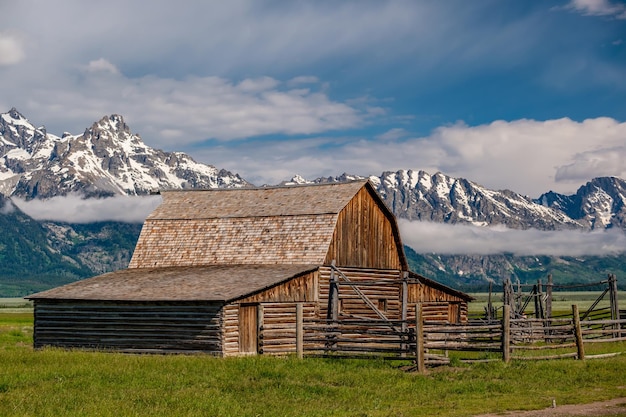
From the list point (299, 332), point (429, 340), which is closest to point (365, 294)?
point (299, 332)

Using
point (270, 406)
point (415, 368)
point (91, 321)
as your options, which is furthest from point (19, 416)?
point (91, 321)

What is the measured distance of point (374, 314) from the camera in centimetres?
4462

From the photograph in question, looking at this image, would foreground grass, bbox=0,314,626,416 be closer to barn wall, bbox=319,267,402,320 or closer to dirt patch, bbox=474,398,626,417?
dirt patch, bbox=474,398,626,417

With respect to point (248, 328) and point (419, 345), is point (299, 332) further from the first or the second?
point (419, 345)

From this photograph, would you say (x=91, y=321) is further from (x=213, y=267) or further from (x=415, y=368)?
(x=415, y=368)

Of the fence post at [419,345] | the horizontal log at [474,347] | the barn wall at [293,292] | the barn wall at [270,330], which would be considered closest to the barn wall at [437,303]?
the barn wall at [293,292]

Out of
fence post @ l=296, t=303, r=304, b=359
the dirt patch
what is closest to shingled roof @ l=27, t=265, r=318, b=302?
fence post @ l=296, t=303, r=304, b=359

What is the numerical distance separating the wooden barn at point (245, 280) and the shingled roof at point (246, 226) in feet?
0.23

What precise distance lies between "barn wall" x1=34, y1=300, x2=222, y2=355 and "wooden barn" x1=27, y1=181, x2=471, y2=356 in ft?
0.19

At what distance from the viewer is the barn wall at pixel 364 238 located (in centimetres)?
4428

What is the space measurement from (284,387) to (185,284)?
15.5 m

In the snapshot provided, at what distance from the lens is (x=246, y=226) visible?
46.9m

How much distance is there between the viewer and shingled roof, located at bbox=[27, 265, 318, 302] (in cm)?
3744

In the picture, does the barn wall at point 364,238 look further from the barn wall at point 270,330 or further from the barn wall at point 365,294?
the barn wall at point 270,330
